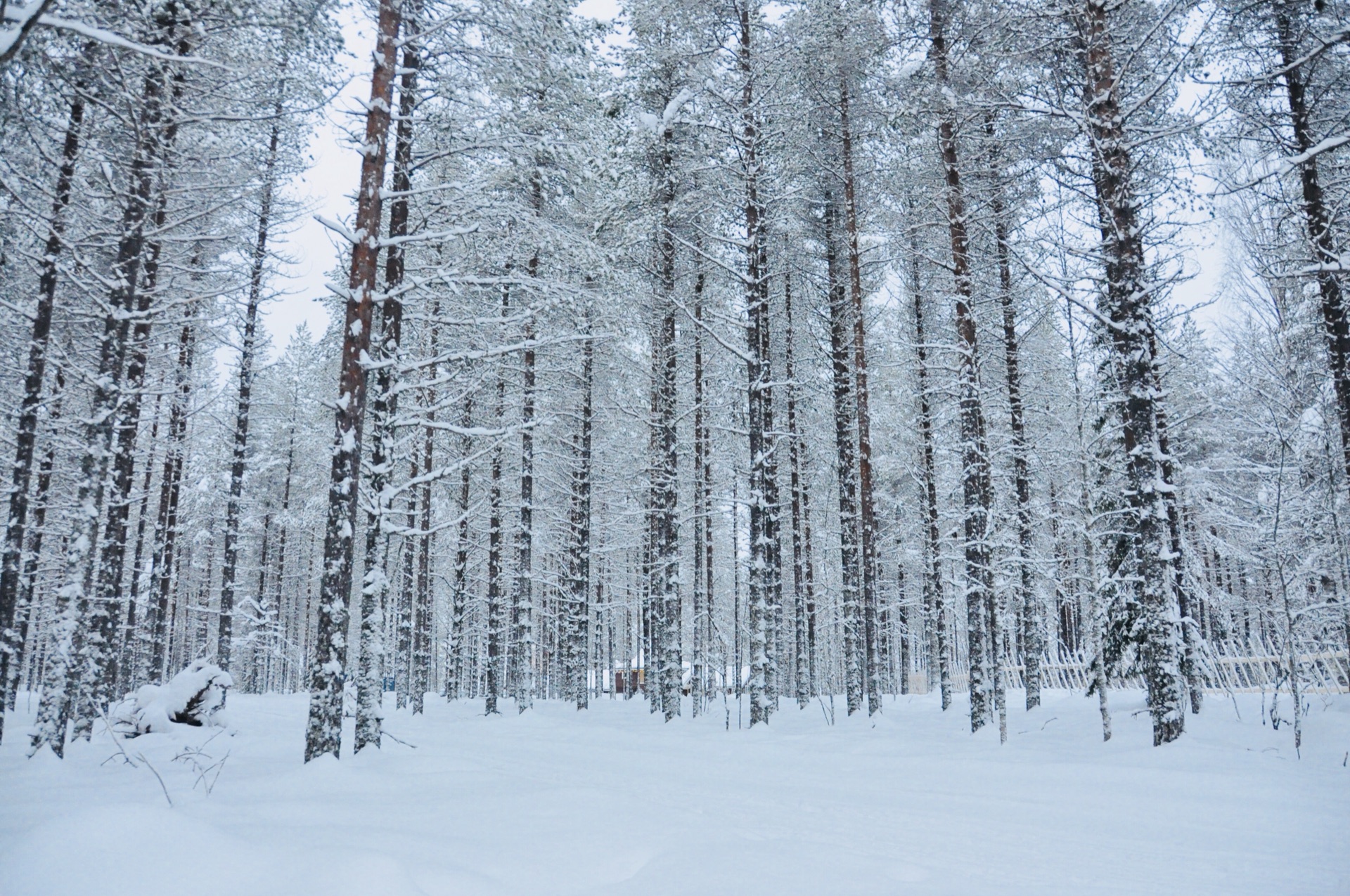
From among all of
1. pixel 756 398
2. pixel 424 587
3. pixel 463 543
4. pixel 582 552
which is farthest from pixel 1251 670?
pixel 424 587

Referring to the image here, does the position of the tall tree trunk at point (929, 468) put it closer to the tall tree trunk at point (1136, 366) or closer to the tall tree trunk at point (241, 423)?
the tall tree trunk at point (1136, 366)

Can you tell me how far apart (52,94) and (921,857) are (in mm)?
12304

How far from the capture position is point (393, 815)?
5.01m

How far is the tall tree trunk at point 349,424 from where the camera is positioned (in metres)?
7.72

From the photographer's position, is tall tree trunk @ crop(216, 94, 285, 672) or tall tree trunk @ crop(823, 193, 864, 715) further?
tall tree trunk @ crop(216, 94, 285, 672)

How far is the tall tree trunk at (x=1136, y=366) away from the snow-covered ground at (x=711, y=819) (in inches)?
38.1

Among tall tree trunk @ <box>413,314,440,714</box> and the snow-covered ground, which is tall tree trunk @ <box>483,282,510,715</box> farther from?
the snow-covered ground

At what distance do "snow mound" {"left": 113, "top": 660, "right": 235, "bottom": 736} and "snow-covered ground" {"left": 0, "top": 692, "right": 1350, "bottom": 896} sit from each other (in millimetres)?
1369

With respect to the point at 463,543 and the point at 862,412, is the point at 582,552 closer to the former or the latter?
the point at 463,543

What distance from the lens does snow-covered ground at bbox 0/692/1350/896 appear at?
340cm

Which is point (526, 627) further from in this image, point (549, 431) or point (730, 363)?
point (730, 363)

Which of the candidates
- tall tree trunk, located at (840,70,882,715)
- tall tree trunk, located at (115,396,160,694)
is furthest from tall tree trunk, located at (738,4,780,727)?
tall tree trunk, located at (115,396,160,694)

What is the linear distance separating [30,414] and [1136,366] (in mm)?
14718

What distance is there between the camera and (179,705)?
474 inches
